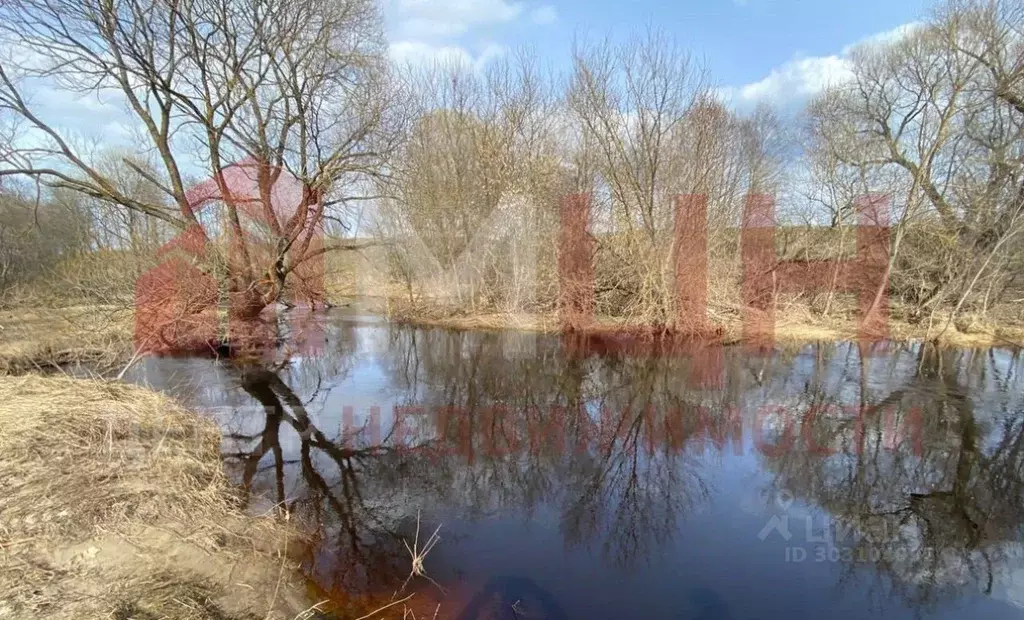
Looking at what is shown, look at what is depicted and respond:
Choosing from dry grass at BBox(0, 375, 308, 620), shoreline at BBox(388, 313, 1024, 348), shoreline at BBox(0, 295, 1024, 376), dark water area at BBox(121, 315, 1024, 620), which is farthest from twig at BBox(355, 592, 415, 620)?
shoreline at BBox(388, 313, 1024, 348)

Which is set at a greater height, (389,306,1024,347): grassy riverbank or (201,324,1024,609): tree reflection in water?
(389,306,1024,347): grassy riverbank

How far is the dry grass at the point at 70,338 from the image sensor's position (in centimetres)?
792

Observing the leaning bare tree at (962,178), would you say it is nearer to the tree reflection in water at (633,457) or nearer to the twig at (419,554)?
the tree reflection in water at (633,457)

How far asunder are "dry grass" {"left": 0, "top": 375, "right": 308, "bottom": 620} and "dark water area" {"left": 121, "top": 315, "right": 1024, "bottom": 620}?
0.40 meters

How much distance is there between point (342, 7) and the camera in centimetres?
921

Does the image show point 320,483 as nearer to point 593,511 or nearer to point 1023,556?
point 593,511

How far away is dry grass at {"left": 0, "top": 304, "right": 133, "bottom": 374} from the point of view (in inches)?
312

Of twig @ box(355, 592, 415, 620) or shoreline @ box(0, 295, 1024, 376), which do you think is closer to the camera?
twig @ box(355, 592, 415, 620)

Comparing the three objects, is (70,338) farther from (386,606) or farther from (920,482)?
(920,482)

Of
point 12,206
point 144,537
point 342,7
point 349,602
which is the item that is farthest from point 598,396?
point 12,206

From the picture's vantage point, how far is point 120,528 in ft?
10.4

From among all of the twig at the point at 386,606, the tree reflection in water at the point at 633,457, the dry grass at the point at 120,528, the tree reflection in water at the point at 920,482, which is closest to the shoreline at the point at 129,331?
the tree reflection in water at the point at 633,457

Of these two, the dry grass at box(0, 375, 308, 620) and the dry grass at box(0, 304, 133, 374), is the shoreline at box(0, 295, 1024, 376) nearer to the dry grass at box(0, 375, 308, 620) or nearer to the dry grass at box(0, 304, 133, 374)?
the dry grass at box(0, 304, 133, 374)

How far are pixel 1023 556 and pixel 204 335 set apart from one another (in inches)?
438
